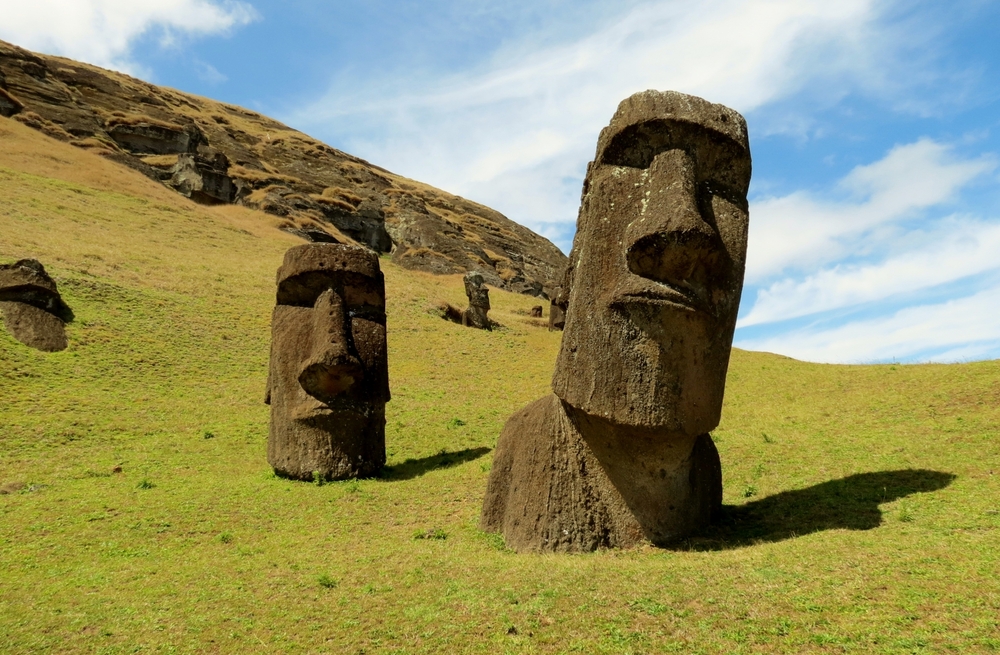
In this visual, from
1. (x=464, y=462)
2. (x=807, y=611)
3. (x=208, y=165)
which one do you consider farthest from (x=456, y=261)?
(x=807, y=611)

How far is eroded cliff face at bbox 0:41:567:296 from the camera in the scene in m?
52.6

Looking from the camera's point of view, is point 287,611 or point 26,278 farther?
point 26,278

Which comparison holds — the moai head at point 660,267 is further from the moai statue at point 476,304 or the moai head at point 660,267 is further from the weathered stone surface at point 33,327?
the moai statue at point 476,304

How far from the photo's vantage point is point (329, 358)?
12055 millimetres

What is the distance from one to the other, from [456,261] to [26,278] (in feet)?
132

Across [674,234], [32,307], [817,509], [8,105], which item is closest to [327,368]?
[674,234]

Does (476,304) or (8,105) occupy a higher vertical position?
(8,105)

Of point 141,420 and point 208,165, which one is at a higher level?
point 208,165

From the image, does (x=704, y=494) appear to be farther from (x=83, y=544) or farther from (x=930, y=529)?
(x=83, y=544)

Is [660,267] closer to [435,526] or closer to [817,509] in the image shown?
[817,509]

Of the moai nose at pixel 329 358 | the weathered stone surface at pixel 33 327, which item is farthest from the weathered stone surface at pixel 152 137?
the moai nose at pixel 329 358

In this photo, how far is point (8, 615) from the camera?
618cm

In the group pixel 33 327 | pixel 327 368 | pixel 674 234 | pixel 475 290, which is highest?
pixel 475 290

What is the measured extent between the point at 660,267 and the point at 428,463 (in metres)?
8.32
